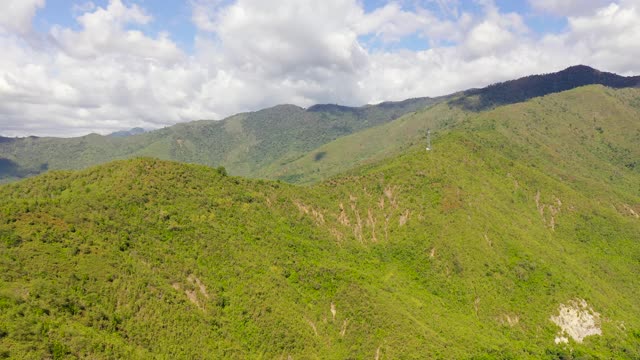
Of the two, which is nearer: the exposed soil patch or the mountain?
the mountain

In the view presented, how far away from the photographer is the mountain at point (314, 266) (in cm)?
8181

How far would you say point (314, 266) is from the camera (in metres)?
119

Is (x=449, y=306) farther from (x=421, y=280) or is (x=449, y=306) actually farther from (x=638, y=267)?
(x=638, y=267)

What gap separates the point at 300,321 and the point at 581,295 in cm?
9847

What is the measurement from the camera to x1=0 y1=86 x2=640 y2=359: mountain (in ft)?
268

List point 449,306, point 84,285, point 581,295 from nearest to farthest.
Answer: point 84,285 < point 449,306 < point 581,295

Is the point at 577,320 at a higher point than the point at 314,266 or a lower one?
lower

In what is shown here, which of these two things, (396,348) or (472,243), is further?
(472,243)

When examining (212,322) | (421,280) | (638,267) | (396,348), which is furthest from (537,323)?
(212,322)

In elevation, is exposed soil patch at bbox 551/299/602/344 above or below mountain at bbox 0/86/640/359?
below

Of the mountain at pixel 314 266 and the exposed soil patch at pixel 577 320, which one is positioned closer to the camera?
the mountain at pixel 314 266

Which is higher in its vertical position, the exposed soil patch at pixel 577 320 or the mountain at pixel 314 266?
the mountain at pixel 314 266

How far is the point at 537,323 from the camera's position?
412 feet

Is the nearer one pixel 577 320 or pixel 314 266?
pixel 314 266
